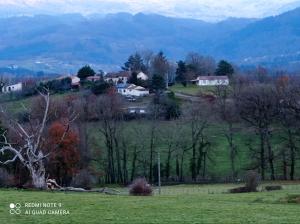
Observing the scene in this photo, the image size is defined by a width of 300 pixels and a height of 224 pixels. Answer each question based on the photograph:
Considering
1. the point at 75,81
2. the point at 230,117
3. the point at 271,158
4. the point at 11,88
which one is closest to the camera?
the point at 271,158

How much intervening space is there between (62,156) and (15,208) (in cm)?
3987

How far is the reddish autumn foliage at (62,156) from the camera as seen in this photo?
57.5m

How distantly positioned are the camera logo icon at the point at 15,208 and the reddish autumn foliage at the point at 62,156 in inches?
1442

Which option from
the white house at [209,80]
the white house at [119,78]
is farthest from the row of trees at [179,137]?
the white house at [119,78]

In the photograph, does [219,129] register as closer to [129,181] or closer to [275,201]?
[129,181]

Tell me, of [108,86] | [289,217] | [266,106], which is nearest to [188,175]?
[266,106]

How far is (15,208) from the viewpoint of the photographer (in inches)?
757

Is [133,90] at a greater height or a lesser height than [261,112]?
greater

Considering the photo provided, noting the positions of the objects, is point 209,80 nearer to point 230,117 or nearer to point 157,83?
point 157,83

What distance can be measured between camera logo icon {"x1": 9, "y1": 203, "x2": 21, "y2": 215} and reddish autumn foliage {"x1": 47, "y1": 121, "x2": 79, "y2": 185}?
3662 centimetres

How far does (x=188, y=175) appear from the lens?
218ft

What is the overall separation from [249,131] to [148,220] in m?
56.5

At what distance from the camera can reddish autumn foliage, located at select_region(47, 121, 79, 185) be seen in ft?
189

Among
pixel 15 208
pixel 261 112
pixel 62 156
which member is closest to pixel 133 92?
pixel 261 112
